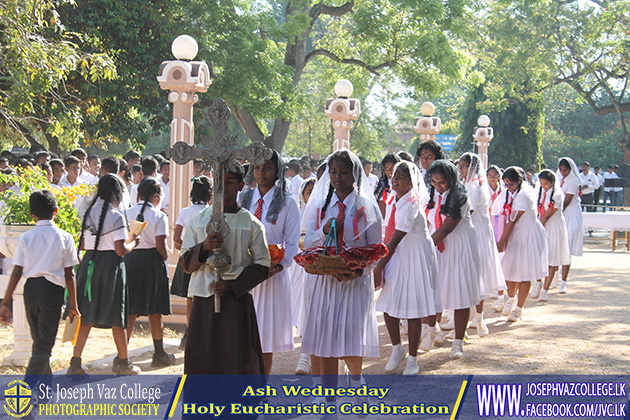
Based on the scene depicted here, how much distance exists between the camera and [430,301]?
7.26 metres

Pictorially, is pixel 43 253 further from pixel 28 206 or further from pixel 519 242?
pixel 519 242

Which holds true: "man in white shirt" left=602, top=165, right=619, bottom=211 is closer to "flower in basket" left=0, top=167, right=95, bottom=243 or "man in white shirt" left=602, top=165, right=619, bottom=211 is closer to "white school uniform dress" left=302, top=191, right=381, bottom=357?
"flower in basket" left=0, top=167, right=95, bottom=243

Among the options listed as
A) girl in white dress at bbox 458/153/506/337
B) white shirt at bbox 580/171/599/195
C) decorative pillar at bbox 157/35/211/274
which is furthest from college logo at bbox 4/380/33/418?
white shirt at bbox 580/171/599/195

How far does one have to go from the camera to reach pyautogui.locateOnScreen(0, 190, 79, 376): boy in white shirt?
5719 mm

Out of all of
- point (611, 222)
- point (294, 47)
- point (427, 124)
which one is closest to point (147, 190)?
point (427, 124)

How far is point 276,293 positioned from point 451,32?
19.8 meters

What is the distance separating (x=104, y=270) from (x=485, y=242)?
15.7ft

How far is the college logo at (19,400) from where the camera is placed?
559 centimetres

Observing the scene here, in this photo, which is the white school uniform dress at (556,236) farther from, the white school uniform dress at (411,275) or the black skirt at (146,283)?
the black skirt at (146,283)

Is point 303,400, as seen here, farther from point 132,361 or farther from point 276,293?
point 132,361

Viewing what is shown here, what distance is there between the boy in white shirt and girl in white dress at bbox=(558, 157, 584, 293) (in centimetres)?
956

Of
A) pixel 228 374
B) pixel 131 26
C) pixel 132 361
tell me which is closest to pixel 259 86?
pixel 131 26

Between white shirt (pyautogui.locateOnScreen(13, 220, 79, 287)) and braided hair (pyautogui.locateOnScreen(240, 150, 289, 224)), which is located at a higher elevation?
braided hair (pyautogui.locateOnScreen(240, 150, 289, 224))

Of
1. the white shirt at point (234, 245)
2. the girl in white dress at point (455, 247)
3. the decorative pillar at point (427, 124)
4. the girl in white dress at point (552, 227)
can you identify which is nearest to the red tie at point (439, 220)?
the girl in white dress at point (455, 247)
